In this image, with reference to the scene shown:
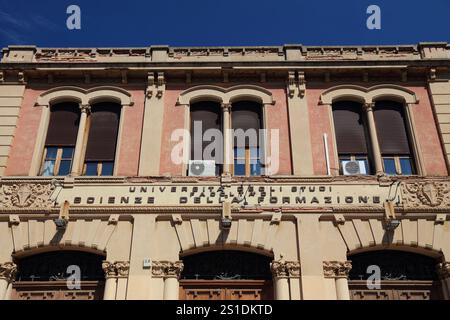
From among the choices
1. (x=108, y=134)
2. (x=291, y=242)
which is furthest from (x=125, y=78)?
(x=291, y=242)

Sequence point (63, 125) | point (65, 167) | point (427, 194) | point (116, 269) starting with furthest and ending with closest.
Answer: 1. point (63, 125)
2. point (65, 167)
3. point (427, 194)
4. point (116, 269)

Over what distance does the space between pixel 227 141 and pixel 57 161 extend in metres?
4.86

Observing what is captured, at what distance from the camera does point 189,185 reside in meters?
12.5

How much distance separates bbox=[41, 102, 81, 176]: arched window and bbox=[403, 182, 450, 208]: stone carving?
9.20 meters

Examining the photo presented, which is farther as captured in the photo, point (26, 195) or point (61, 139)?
point (61, 139)

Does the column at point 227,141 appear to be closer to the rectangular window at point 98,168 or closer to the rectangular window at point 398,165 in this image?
the rectangular window at point 98,168

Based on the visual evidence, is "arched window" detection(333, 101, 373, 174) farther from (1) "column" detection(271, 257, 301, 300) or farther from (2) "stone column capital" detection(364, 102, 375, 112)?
(1) "column" detection(271, 257, 301, 300)

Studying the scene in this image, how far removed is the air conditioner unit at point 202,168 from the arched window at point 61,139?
3440 millimetres

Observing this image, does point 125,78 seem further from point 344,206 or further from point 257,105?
point 344,206

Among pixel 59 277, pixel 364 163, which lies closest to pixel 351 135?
pixel 364 163

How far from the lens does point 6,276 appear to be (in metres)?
11.5

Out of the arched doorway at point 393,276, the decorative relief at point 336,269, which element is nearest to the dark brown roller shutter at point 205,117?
the decorative relief at point 336,269

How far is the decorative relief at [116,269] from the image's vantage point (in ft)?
36.9

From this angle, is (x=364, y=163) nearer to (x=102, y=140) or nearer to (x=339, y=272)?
(x=339, y=272)
